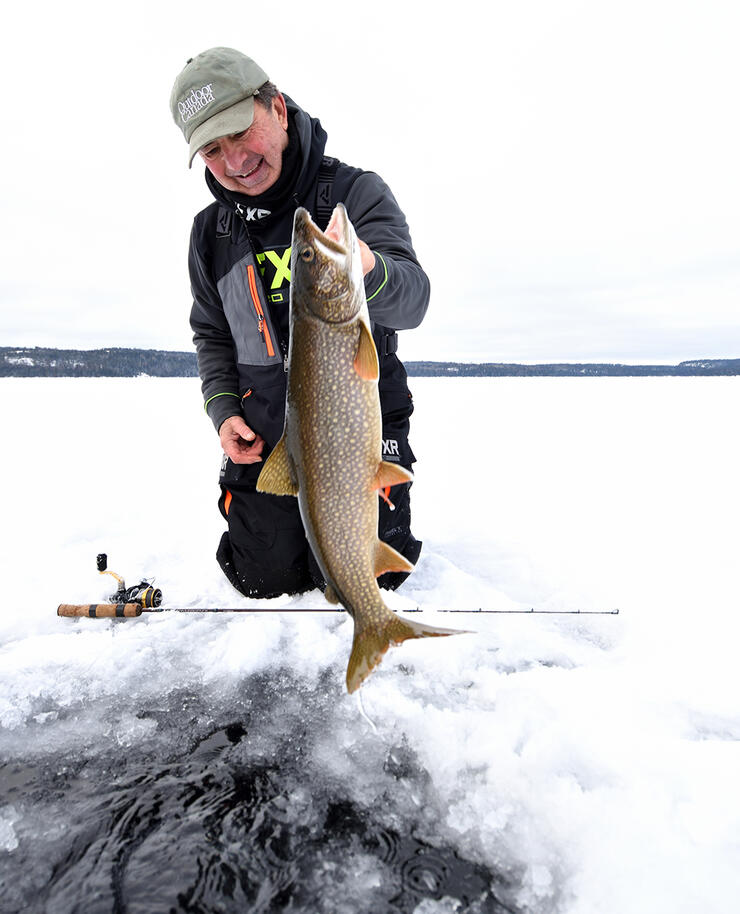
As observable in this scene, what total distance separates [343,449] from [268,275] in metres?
1.87

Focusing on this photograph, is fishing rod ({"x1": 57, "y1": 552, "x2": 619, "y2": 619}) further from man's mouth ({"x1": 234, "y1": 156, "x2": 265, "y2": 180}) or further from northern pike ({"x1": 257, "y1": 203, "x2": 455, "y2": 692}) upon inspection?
man's mouth ({"x1": 234, "y1": 156, "x2": 265, "y2": 180})

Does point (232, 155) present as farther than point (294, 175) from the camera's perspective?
No

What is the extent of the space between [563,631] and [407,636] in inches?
59.8

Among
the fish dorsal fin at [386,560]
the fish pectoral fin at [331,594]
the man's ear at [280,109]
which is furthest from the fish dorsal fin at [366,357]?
the man's ear at [280,109]

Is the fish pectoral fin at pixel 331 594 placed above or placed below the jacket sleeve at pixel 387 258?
below

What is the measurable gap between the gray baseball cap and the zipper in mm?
753

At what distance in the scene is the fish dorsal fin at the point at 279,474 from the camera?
2.35 m

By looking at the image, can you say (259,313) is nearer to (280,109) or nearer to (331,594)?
(280,109)

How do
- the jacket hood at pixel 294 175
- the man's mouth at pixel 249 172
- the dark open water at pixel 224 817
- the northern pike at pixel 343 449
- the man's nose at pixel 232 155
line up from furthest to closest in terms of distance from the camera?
1. the jacket hood at pixel 294 175
2. the man's mouth at pixel 249 172
3. the man's nose at pixel 232 155
4. the northern pike at pixel 343 449
5. the dark open water at pixel 224 817

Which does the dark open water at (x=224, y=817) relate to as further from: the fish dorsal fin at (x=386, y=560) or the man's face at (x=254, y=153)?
the man's face at (x=254, y=153)

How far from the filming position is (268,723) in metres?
2.61

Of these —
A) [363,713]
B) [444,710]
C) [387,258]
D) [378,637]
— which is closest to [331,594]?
[378,637]

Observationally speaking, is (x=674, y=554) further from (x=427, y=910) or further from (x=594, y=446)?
(x=594, y=446)

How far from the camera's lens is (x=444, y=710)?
2.56m
